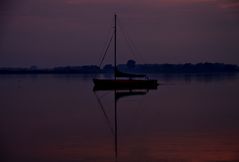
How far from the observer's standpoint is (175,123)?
634 inches

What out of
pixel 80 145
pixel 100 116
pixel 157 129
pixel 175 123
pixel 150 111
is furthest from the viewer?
pixel 150 111

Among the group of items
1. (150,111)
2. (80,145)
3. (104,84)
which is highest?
(80,145)

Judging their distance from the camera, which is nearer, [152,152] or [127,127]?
[152,152]

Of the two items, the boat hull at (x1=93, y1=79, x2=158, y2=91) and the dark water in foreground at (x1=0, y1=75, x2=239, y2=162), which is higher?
the dark water in foreground at (x1=0, y1=75, x2=239, y2=162)

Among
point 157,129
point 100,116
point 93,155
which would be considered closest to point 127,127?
point 157,129

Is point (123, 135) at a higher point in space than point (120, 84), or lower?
higher

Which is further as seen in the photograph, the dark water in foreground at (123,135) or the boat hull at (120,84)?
the boat hull at (120,84)

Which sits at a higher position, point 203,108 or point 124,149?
point 124,149

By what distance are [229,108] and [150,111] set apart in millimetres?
3069

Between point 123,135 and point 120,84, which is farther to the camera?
point 120,84

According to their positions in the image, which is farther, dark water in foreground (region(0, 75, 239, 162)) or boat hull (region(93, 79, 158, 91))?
boat hull (region(93, 79, 158, 91))

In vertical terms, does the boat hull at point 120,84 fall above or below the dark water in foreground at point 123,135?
below

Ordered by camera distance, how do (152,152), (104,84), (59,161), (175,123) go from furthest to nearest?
(104,84) < (175,123) < (152,152) < (59,161)

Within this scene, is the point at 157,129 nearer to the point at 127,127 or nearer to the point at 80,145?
the point at 127,127
